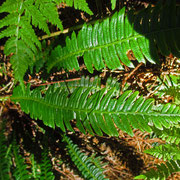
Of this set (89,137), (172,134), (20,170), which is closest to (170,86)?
(172,134)

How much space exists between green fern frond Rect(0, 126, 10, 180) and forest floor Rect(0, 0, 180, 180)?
0.21 m

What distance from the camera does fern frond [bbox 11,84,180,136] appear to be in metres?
1.55

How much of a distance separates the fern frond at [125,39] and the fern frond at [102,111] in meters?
0.34

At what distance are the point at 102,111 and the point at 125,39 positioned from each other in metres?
0.70

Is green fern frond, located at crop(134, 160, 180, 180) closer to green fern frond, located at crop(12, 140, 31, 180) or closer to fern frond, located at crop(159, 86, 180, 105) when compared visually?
fern frond, located at crop(159, 86, 180, 105)

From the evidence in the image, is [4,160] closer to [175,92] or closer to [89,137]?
[89,137]

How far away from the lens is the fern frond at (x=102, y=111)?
5.08ft

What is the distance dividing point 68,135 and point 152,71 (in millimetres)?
1471

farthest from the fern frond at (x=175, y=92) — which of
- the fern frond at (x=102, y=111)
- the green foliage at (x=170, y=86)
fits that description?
the fern frond at (x=102, y=111)

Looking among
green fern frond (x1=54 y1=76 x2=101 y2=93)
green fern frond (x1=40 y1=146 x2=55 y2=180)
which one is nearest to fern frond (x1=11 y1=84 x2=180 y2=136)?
green fern frond (x1=54 y1=76 x2=101 y2=93)

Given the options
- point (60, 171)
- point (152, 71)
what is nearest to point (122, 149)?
point (60, 171)

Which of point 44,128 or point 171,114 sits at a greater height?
point 171,114

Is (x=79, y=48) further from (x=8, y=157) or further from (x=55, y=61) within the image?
(x=8, y=157)

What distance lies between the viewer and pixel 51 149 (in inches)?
110
